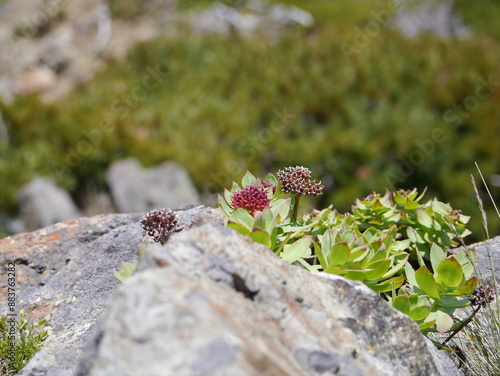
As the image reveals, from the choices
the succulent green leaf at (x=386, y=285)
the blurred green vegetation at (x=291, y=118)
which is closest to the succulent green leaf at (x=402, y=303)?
the succulent green leaf at (x=386, y=285)

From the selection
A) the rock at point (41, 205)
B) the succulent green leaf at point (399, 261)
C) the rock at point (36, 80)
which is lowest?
the rock at point (36, 80)

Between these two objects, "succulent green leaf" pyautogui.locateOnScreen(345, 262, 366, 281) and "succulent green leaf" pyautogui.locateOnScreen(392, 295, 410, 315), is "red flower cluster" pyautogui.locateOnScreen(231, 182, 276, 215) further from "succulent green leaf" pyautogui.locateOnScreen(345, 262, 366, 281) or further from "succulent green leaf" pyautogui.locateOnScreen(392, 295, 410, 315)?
"succulent green leaf" pyautogui.locateOnScreen(392, 295, 410, 315)

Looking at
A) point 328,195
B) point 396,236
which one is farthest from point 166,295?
point 328,195

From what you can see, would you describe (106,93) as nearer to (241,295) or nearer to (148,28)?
(148,28)

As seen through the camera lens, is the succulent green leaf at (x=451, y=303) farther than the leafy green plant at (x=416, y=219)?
No

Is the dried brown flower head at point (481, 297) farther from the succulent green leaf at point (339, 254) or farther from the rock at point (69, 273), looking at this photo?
the rock at point (69, 273)

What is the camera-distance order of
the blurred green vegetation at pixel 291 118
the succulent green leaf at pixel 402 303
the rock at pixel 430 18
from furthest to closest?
the rock at pixel 430 18
the blurred green vegetation at pixel 291 118
the succulent green leaf at pixel 402 303
